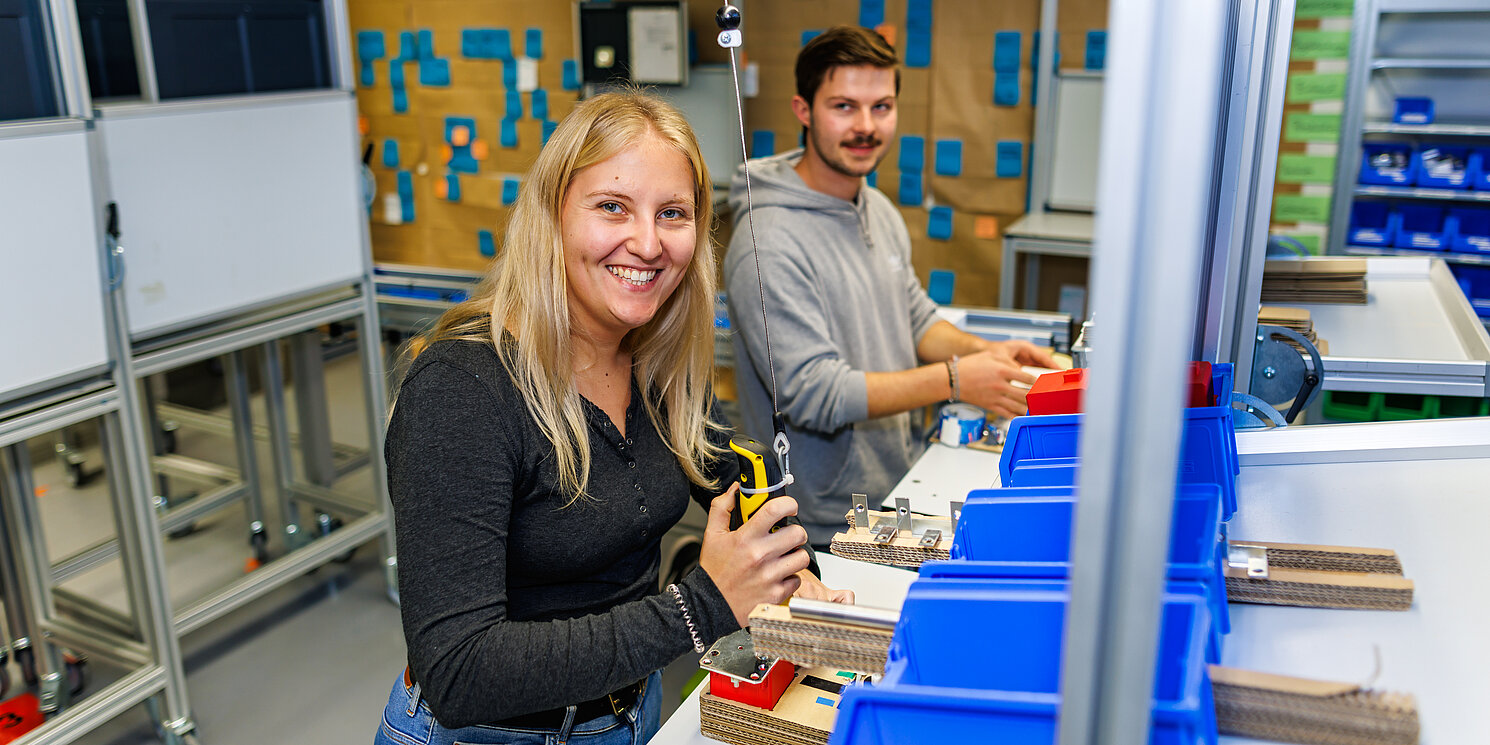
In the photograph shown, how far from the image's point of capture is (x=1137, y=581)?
44 centimetres

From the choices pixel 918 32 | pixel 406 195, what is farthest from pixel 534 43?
pixel 918 32

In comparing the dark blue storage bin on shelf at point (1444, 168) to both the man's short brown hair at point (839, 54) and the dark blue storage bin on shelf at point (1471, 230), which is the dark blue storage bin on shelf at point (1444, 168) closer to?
the dark blue storage bin on shelf at point (1471, 230)

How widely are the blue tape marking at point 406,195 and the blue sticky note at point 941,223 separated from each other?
3.01m

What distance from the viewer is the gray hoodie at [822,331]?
204cm

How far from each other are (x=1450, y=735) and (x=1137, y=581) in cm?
36

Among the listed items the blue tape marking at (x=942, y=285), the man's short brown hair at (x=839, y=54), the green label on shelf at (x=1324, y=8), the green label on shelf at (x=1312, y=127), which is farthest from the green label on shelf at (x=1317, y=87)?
the man's short brown hair at (x=839, y=54)

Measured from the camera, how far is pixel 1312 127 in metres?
4.30

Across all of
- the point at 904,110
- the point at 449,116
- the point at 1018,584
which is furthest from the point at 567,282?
the point at 449,116

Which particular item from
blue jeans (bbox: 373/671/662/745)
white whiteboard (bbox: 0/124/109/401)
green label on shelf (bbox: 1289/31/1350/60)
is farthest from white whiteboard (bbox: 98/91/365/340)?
green label on shelf (bbox: 1289/31/1350/60)

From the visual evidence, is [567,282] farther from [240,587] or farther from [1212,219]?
[240,587]

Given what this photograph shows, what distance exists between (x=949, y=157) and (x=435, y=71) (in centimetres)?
286

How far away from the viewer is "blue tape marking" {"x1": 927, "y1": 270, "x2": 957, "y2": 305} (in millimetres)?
4633

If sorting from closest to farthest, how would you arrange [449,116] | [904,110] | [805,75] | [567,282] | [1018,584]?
1. [1018,584]
2. [567,282]
3. [805,75]
4. [904,110]
5. [449,116]

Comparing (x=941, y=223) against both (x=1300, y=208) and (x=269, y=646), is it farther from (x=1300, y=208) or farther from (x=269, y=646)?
(x=269, y=646)
